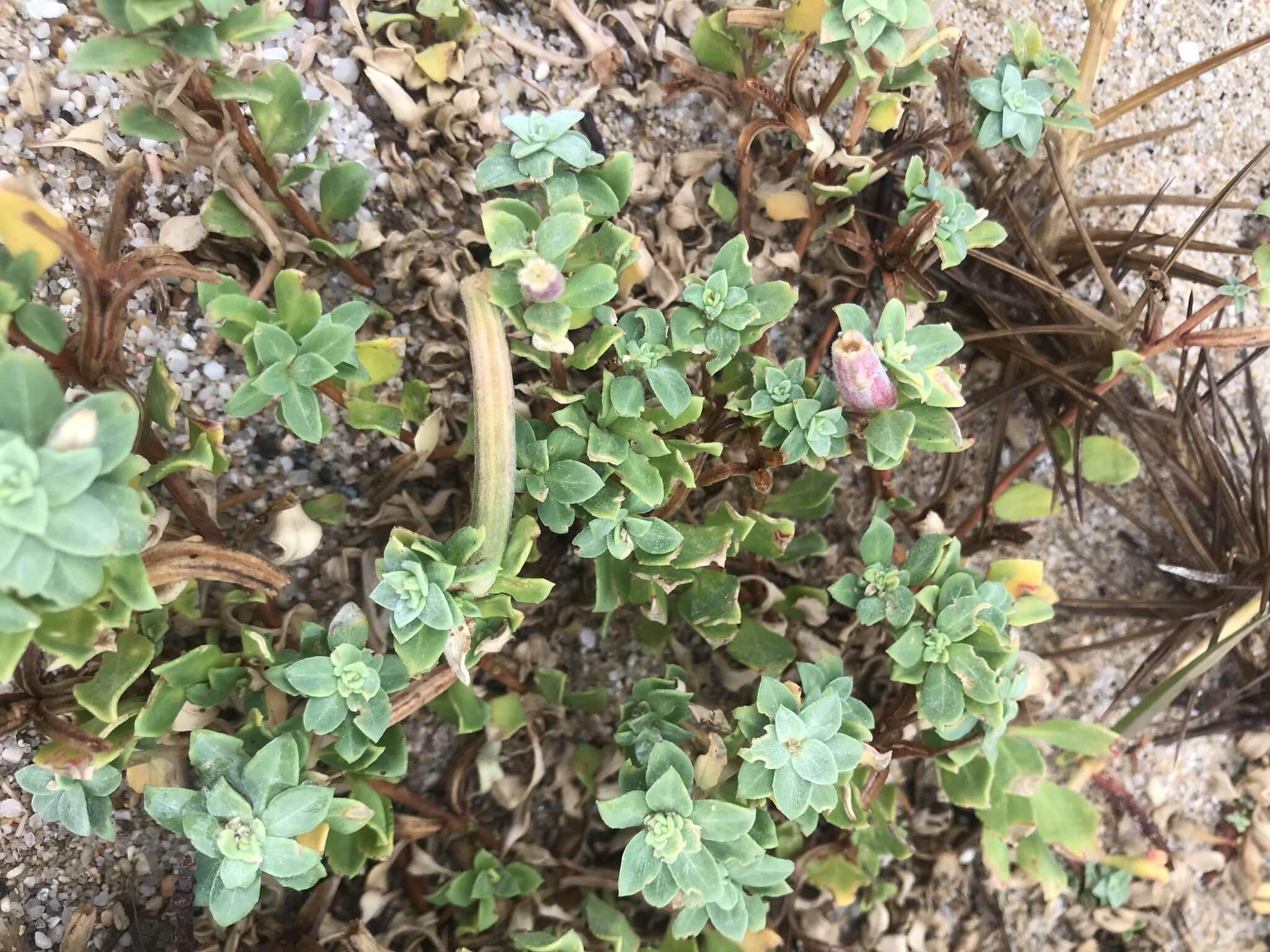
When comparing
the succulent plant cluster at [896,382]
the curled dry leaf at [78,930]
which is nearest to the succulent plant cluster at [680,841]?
the succulent plant cluster at [896,382]

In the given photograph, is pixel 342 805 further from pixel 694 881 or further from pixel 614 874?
pixel 614 874

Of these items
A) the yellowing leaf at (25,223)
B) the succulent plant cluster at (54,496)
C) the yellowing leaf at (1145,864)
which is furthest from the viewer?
the yellowing leaf at (1145,864)

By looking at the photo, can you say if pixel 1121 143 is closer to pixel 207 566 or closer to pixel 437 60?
pixel 437 60

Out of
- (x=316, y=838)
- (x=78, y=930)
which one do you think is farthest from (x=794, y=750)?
(x=78, y=930)

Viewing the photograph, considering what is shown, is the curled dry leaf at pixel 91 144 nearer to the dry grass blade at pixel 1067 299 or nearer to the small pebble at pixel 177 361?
the small pebble at pixel 177 361

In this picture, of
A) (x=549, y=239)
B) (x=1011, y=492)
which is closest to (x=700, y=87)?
(x=549, y=239)

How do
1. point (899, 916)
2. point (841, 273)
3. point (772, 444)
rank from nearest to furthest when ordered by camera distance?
point (772, 444) < point (841, 273) < point (899, 916)

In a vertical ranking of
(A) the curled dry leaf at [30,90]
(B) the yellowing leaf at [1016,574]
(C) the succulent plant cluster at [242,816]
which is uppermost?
(A) the curled dry leaf at [30,90]

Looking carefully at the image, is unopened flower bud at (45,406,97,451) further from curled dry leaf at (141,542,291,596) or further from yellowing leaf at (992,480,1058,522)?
yellowing leaf at (992,480,1058,522)
